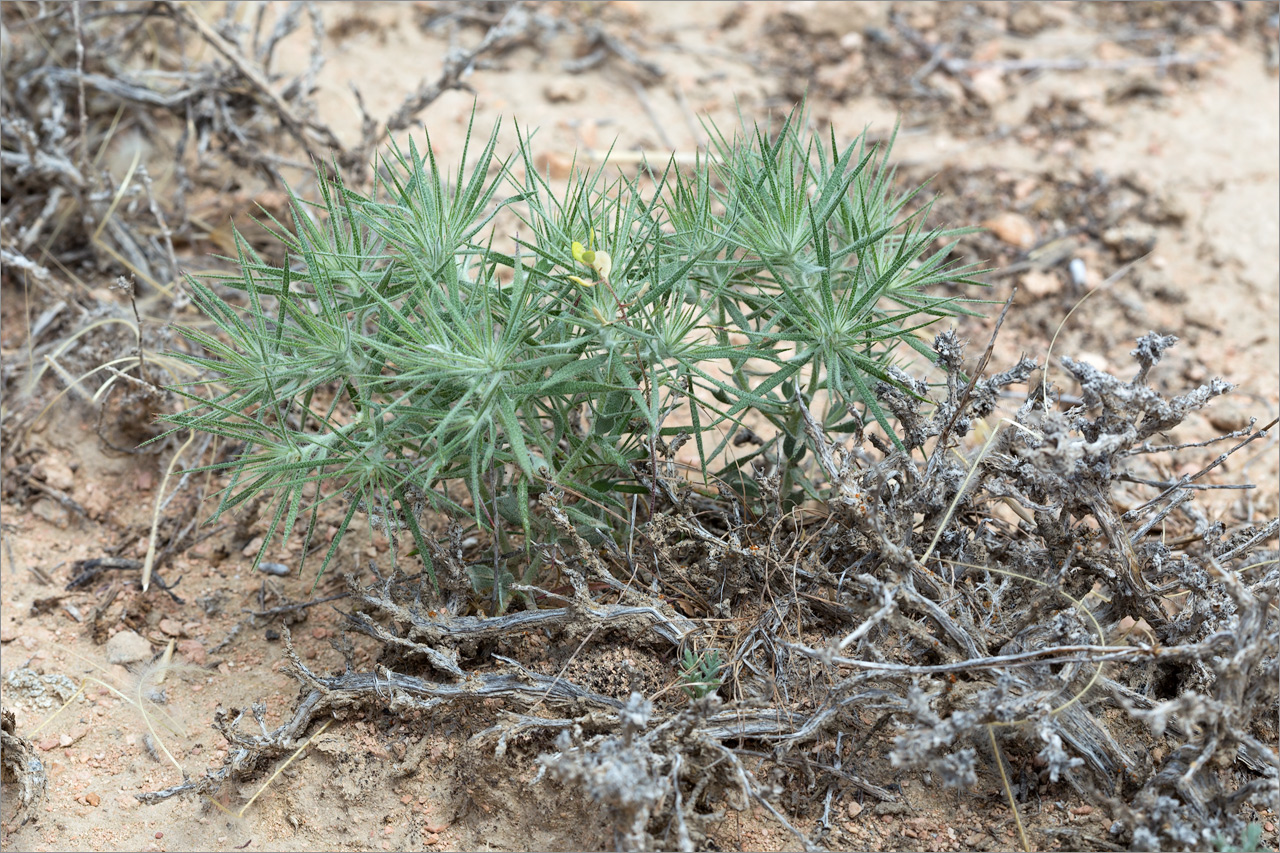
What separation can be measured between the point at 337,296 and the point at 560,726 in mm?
873

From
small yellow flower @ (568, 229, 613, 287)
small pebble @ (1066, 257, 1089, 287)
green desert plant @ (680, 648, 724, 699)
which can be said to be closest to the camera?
small yellow flower @ (568, 229, 613, 287)

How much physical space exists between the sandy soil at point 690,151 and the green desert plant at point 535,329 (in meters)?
0.46

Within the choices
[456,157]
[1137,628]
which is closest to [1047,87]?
[456,157]

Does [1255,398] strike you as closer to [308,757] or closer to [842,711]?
[842,711]

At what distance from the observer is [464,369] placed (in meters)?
1.60

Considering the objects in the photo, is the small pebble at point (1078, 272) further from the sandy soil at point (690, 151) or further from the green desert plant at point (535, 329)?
the green desert plant at point (535, 329)

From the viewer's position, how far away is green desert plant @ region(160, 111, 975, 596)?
5.48 ft

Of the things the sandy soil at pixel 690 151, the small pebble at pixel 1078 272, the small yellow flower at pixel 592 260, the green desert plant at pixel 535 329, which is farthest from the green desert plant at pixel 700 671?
the small pebble at pixel 1078 272

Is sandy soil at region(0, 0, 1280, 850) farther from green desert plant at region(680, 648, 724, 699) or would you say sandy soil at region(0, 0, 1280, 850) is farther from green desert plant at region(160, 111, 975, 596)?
green desert plant at region(160, 111, 975, 596)

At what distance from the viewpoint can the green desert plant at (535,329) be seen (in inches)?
65.8

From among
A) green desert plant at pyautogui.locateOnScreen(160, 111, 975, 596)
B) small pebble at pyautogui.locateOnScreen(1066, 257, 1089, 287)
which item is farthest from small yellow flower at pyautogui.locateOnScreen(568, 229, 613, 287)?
small pebble at pyautogui.locateOnScreen(1066, 257, 1089, 287)

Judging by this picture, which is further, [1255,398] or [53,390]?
[1255,398]

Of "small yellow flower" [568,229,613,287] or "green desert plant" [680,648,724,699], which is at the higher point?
"small yellow flower" [568,229,613,287]

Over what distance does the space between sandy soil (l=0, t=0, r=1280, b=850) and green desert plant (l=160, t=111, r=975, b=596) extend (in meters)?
0.46
